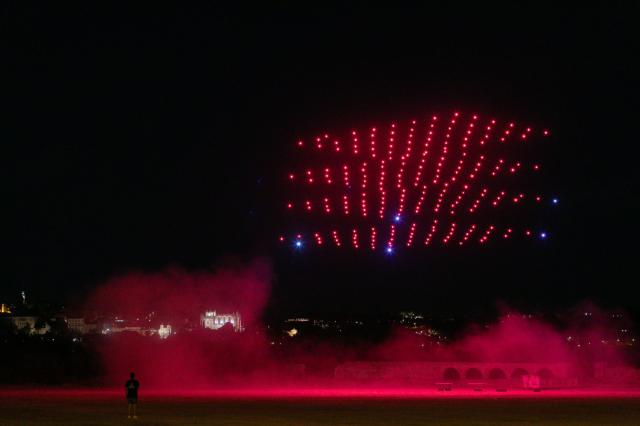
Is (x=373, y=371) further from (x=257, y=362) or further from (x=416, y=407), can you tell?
(x=416, y=407)

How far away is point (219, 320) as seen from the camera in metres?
65.7

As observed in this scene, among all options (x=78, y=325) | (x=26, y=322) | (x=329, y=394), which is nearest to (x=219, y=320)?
(x=329, y=394)

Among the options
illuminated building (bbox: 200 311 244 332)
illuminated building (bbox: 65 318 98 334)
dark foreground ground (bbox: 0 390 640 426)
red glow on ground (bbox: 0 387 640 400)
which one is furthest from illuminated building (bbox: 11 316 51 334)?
dark foreground ground (bbox: 0 390 640 426)

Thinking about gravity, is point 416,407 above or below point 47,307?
below

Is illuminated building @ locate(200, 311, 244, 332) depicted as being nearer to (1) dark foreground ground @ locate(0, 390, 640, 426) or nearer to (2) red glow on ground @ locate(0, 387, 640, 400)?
(2) red glow on ground @ locate(0, 387, 640, 400)

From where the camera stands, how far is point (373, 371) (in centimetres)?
4572

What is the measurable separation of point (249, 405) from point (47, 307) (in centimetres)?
10767

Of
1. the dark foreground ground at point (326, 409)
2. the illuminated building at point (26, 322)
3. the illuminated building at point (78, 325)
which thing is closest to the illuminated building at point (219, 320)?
the dark foreground ground at point (326, 409)

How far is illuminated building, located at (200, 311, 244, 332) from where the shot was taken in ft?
206

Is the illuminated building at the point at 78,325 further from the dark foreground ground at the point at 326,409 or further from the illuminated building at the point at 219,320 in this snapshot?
the dark foreground ground at the point at 326,409

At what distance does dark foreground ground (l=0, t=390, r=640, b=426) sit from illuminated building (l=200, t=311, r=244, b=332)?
89.7ft

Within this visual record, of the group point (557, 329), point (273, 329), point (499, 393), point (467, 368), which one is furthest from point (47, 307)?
point (499, 393)

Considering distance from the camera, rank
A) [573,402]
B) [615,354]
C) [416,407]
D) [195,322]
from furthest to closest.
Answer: [195,322] < [615,354] < [573,402] < [416,407]

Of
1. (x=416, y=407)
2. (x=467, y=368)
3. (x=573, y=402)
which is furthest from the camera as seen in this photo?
(x=467, y=368)
